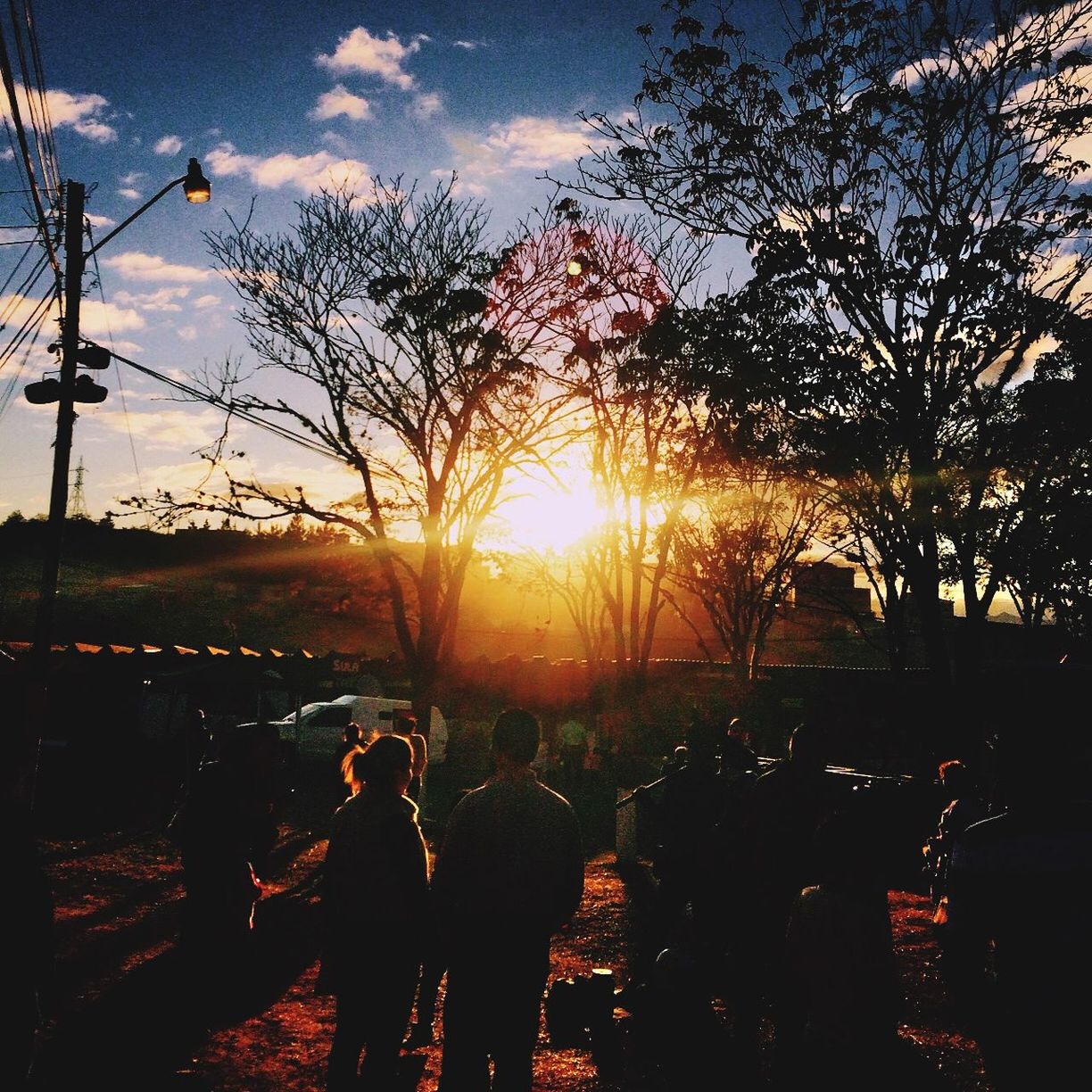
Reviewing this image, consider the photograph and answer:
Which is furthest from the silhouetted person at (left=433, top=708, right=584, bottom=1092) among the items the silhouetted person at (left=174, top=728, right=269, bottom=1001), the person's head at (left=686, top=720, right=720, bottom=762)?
the person's head at (left=686, top=720, right=720, bottom=762)

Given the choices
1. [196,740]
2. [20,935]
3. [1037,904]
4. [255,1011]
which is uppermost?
[1037,904]

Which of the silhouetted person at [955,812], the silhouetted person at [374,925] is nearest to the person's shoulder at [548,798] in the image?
the silhouetted person at [374,925]

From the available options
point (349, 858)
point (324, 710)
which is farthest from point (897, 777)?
point (324, 710)

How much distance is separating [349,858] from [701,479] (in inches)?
707

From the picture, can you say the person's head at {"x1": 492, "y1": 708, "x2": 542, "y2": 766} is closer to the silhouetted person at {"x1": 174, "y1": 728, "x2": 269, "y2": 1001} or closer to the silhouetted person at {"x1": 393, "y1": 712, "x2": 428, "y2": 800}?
the silhouetted person at {"x1": 393, "y1": 712, "x2": 428, "y2": 800}

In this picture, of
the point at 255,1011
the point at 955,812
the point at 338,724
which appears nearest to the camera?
the point at 255,1011

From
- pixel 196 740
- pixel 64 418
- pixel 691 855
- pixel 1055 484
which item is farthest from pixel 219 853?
pixel 1055 484

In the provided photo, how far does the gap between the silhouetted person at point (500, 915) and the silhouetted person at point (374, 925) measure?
0.96 ft

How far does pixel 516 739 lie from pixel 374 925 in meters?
1.09

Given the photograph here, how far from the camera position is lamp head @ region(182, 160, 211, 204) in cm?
1383

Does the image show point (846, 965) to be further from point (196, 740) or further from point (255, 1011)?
point (196, 740)

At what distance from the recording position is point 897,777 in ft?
44.3

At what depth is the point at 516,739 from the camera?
4109 millimetres

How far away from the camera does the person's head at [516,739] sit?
4098mm
